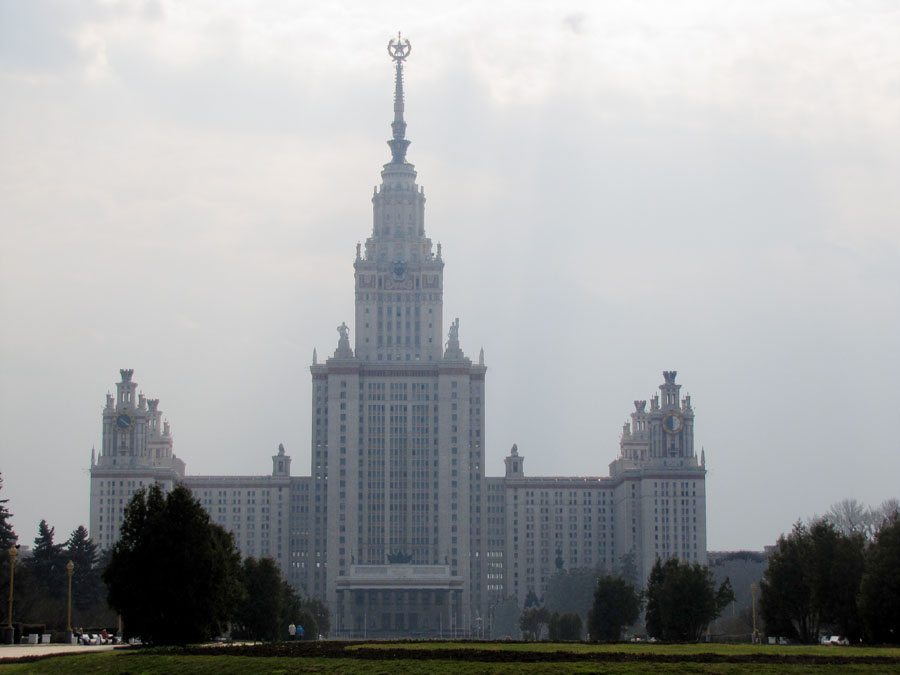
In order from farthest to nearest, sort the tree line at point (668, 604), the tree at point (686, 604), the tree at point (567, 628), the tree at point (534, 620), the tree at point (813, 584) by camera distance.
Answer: the tree at point (534, 620)
the tree at point (567, 628)
the tree line at point (668, 604)
the tree at point (686, 604)
the tree at point (813, 584)

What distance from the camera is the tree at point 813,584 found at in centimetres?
8681

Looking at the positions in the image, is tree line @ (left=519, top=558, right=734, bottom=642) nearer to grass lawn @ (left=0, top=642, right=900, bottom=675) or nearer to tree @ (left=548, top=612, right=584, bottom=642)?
tree @ (left=548, top=612, right=584, bottom=642)

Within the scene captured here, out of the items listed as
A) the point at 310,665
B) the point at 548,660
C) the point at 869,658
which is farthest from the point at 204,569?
the point at 869,658

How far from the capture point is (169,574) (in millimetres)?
74750

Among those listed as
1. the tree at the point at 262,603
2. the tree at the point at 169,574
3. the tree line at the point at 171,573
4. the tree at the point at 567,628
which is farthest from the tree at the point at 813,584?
the tree at the point at 567,628

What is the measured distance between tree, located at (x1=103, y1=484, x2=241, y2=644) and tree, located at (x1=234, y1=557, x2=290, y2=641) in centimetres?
2322

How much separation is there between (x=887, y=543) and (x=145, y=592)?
38146 mm

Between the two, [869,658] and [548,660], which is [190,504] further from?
[869,658]

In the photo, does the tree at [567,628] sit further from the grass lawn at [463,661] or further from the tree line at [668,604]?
the grass lawn at [463,661]

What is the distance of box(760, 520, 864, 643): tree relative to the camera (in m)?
86.8

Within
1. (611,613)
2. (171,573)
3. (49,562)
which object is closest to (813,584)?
(611,613)

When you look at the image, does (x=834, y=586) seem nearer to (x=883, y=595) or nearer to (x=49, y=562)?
(x=883, y=595)

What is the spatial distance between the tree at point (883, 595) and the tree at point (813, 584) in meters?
8.67

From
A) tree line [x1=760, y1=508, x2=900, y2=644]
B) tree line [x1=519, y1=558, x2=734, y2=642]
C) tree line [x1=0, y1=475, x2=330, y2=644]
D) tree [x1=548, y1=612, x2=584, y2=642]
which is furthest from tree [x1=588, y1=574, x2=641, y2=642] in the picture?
tree line [x1=0, y1=475, x2=330, y2=644]
